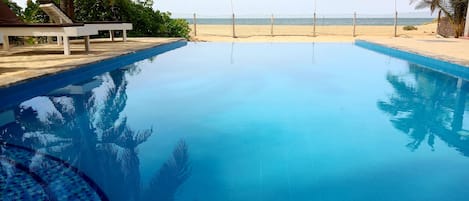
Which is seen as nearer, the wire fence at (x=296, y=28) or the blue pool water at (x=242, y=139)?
the blue pool water at (x=242, y=139)

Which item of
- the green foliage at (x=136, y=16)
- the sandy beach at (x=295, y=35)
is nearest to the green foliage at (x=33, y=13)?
the green foliage at (x=136, y=16)

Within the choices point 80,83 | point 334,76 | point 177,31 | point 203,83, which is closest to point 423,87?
point 334,76

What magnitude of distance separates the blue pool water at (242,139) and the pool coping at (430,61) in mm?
472

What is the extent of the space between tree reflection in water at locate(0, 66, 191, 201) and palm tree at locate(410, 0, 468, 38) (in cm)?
1658

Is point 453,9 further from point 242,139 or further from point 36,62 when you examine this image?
point 36,62

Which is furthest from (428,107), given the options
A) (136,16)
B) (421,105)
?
(136,16)

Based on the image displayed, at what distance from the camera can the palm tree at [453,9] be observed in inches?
687

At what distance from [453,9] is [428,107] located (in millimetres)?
14562

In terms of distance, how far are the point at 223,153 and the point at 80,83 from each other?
14.6 feet

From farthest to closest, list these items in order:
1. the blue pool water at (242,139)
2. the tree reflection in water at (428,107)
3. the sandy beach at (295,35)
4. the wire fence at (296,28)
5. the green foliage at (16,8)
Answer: the wire fence at (296,28) < the sandy beach at (295,35) < the green foliage at (16,8) < the tree reflection in water at (428,107) < the blue pool water at (242,139)

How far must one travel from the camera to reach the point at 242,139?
4445 mm

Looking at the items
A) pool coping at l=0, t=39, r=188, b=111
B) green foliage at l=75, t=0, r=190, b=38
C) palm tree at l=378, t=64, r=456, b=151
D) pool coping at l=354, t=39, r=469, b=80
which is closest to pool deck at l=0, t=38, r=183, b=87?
pool coping at l=0, t=39, r=188, b=111

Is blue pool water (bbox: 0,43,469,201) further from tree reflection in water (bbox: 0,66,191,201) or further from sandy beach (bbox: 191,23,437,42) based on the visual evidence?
sandy beach (bbox: 191,23,437,42)

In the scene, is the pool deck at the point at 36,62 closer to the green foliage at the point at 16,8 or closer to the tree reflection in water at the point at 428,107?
the green foliage at the point at 16,8
